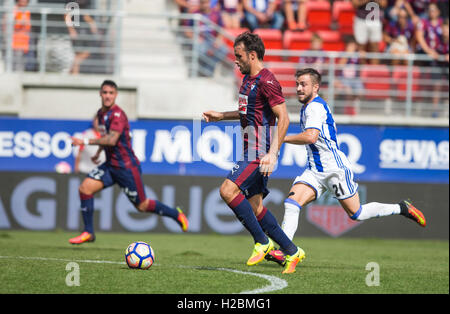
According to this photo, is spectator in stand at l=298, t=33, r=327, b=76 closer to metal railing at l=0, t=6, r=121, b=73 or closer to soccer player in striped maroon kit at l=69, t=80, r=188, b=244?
metal railing at l=0, t=6, r=121, b=73

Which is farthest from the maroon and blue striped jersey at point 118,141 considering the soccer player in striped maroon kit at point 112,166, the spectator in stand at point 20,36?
the spectator in stand at point 20,36

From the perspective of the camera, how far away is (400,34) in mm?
17375

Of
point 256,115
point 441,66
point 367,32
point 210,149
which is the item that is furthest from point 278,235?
point 367,32

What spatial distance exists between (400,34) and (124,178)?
29.2 feet

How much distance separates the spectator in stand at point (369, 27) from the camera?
16984mm

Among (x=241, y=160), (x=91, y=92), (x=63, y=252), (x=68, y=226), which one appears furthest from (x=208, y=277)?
(x=91, y=92)

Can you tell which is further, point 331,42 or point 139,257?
point 331,42

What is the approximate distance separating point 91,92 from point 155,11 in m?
3.09

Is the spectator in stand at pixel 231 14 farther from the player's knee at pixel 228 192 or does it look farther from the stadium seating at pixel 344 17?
the player's knee at pixel 228 192

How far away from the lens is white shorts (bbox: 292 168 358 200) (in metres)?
8.73

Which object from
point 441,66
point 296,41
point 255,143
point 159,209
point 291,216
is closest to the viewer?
point 255,143

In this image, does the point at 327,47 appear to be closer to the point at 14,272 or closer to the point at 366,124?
the point at 366,124

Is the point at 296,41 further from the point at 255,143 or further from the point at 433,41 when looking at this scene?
the point at 255,143

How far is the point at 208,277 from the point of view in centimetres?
746
